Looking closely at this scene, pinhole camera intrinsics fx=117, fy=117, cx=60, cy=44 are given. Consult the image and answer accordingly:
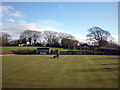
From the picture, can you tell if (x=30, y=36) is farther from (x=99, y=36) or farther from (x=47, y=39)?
(x=99, y=36)

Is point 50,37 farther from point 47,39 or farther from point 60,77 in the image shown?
point 60,77

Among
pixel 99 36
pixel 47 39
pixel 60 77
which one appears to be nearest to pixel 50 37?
pixel 47 39

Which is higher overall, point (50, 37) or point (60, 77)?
point (50, 37)

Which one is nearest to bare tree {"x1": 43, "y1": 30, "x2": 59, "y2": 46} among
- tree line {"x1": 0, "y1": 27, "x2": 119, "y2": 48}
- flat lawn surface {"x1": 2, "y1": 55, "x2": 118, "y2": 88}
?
tree line {"x1": 0, "y1": 27, "x2": 119, "y2": 48}

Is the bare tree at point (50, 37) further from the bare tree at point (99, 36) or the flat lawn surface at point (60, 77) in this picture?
the flat lawn surface at point (60, 77)

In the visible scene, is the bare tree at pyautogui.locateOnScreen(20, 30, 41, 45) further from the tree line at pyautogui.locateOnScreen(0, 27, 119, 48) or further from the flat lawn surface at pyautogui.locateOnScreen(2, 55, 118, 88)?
the flat lawn surface at pyautogui.locateOnScreen(2, 55, 118, 88)

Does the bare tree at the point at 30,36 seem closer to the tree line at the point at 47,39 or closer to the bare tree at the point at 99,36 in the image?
the tree line at the point at 47,39

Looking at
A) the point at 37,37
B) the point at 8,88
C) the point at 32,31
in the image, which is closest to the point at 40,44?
the point at 37,37

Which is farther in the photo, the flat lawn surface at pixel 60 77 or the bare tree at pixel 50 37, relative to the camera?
the bare tree at pixel 50 37

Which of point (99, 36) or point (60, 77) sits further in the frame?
point (99, 36)

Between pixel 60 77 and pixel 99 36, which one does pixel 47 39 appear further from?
pixel 60 77

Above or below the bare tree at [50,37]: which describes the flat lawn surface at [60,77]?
below

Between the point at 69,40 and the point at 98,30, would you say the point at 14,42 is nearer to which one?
the point at 69,40

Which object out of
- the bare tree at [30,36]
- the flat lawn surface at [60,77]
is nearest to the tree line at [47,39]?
the bare tree at [30,36]
